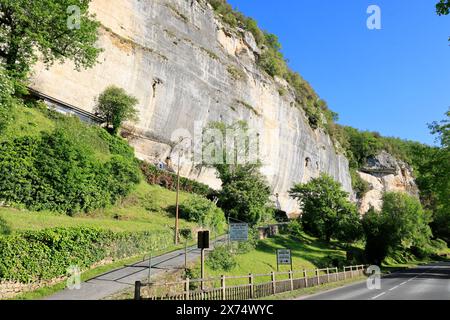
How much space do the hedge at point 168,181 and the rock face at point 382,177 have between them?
52.0m

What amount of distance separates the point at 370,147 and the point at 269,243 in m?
61.7

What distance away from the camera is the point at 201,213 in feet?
98.0

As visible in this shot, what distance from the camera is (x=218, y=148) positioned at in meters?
40.6

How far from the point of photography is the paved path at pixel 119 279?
13.2 metres

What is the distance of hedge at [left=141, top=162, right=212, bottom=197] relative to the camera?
3491 centimetres

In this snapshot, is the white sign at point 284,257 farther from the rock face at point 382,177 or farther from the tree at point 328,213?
the rock face at point 382,177

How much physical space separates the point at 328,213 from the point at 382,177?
50512 mm

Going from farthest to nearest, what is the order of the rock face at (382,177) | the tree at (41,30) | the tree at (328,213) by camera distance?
the rock face at (382,177), the tree at (328,213), the tree at (41,30)

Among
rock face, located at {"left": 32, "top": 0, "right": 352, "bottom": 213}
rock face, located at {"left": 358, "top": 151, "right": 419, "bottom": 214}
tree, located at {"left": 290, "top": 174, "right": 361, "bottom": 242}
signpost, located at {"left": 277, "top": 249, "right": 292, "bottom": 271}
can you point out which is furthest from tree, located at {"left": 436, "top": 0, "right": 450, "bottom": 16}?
rock face, located at {"left": 358, "top": 151, "right": 419, "bottom": 214}

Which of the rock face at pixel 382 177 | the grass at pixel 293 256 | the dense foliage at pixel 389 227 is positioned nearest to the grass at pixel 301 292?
the grass at pixel 293 256

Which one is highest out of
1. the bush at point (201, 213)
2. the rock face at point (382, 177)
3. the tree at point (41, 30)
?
the rock face at point (382, 177)

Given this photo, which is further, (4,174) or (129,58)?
(129,58)
